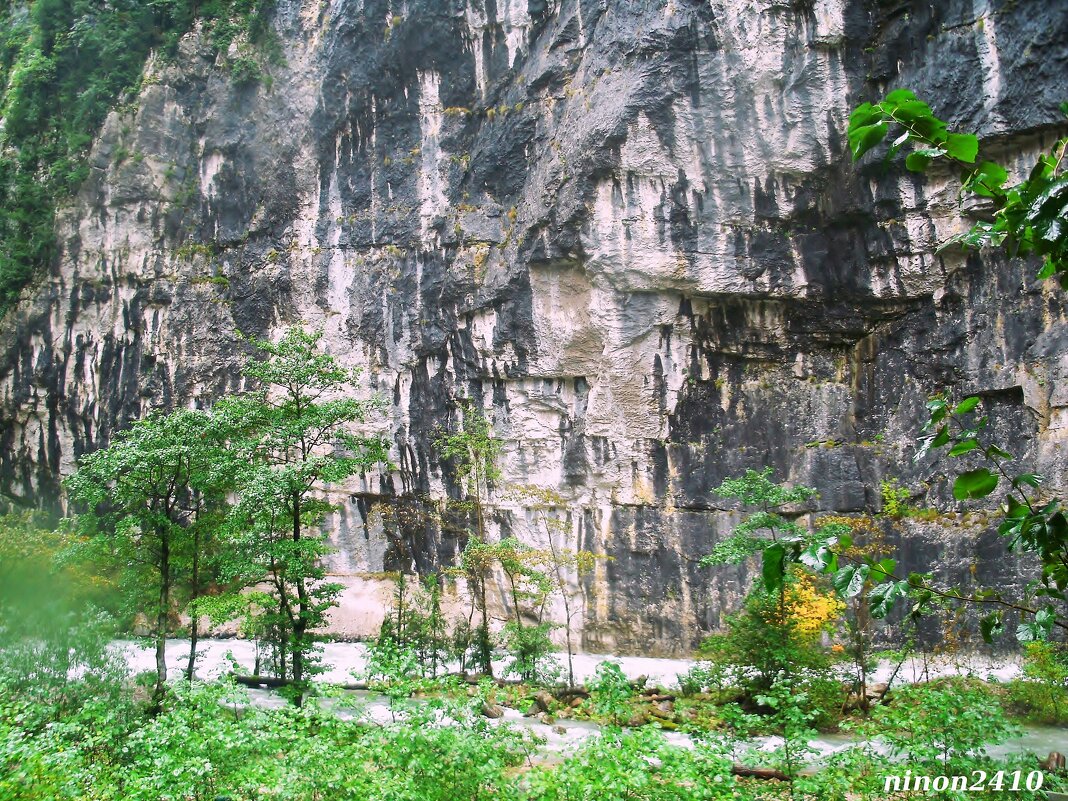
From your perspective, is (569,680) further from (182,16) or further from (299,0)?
(182,16)

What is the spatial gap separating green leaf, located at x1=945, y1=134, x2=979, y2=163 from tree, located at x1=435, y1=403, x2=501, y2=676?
1376 cm

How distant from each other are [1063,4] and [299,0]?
2056cm

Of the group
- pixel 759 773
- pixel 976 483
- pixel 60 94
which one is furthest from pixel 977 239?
pixel 60 94

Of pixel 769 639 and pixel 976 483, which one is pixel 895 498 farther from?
pixel 976 483

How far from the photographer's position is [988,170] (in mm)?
2469

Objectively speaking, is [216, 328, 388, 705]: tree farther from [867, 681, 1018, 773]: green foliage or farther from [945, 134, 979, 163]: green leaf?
[945, 134, 979, 163]: green leaf

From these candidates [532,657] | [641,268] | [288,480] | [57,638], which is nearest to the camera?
[57,638]

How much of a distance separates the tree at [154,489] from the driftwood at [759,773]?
786 cm

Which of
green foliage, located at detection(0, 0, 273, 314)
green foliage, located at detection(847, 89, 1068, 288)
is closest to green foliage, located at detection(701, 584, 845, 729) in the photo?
green foliage, located at detection(847, 89, 1068, 288)

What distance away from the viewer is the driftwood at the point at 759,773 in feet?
24.9

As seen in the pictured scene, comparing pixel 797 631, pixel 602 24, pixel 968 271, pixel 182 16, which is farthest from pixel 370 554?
pixel 182 16

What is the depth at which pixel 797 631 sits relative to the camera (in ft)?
39.1

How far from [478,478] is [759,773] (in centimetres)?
1172

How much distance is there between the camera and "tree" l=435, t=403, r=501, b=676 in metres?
16.0
